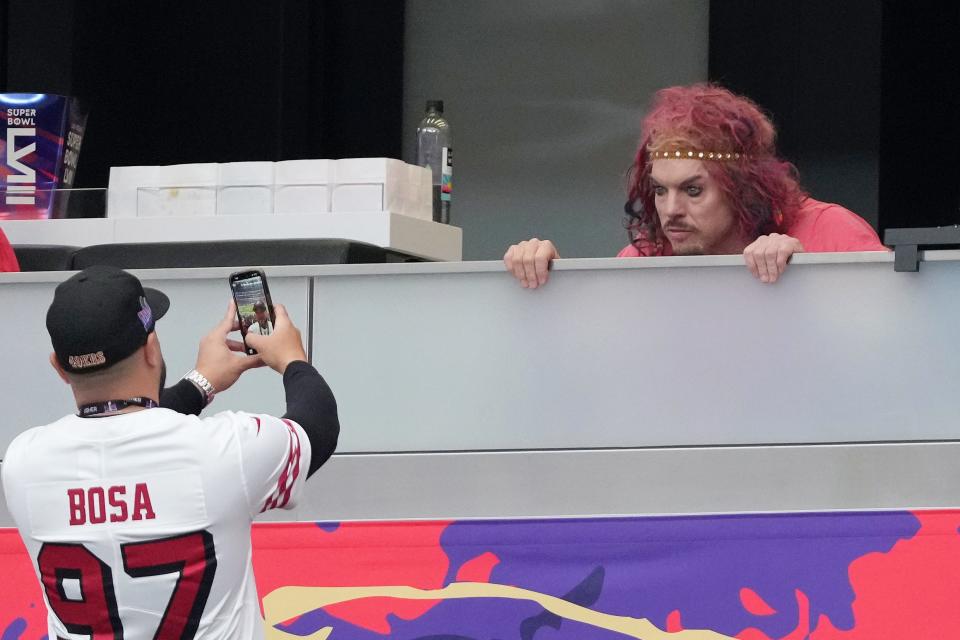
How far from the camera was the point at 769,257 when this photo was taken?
2.48m

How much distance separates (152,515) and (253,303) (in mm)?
450

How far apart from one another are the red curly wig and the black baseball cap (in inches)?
52.1

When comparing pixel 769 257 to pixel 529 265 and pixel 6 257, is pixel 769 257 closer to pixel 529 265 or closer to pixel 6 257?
pixel 529 265

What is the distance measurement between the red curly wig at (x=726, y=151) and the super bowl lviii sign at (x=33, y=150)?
131 centimetres

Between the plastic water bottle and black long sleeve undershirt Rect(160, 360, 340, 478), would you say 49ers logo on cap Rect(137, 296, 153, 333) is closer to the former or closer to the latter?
black long sleeve undershirt Rect(160, 360, 340, 478)

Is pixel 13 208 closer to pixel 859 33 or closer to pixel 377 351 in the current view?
pixel 377 351

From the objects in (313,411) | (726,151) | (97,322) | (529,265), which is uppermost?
(726,151)

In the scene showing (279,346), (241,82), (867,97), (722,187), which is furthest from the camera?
(241,82)

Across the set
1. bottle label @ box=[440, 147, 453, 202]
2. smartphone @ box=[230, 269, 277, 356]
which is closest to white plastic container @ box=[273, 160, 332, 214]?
bottle label @ box=[440, 147, 453, 202]

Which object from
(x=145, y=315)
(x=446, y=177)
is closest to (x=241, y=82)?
(x=446, y=177)

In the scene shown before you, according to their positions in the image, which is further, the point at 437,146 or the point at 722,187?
the point at 437,146

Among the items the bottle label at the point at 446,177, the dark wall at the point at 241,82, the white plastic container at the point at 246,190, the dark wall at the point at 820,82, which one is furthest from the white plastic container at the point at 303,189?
the dark wall at the point at 820,82

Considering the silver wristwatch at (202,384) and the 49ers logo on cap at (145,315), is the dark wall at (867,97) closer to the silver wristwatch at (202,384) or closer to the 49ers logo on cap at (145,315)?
the silver wristwatch at (202,384)

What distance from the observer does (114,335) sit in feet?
6.03
